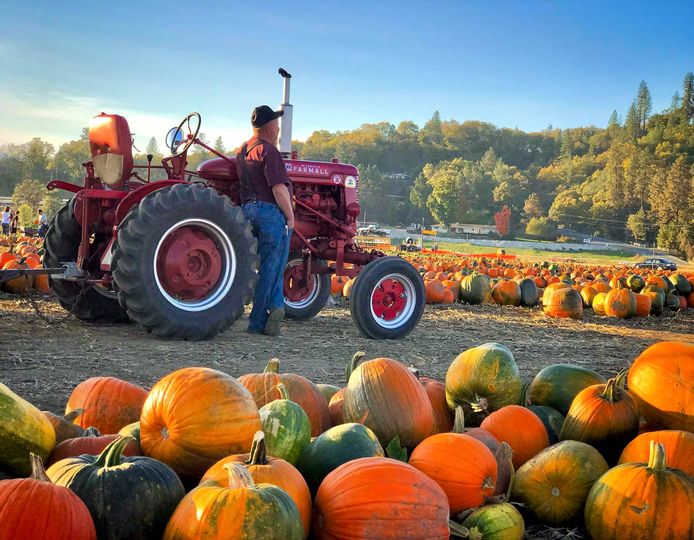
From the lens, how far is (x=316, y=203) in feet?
28.6

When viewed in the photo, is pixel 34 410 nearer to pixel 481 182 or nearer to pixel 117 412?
pixel 117 412

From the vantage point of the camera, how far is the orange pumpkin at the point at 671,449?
230 centimetres

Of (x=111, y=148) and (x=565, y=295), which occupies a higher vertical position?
(x=111, y=148)

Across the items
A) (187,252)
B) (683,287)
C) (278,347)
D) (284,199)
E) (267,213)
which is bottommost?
(278,347)

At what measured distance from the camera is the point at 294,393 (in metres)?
2.73

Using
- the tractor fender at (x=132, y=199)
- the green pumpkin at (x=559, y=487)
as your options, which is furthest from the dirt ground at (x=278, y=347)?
the green pumpkin at (x=559, y=487)

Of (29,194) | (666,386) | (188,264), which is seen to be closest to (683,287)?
(188,264)

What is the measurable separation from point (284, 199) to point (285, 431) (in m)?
4.66

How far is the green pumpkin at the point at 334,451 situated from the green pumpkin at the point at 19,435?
0.81 metres

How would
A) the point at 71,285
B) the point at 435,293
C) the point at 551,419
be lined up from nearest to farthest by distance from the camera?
1. the point at 551,419
2. the point at 71,285
3. the point at 435,293

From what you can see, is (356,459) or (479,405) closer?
(356,459)

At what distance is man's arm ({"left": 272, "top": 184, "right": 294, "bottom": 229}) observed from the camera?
21.7 ft

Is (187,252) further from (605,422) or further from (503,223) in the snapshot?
(503,223)

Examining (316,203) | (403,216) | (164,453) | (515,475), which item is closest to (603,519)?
(515,475)
